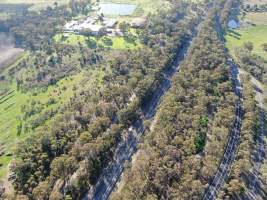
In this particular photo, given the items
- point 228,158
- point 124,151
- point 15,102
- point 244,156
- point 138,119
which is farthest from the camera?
point 15,102

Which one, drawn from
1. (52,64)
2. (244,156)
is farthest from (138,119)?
(52,64)

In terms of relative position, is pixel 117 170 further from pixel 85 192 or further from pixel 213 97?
pixel 213 97

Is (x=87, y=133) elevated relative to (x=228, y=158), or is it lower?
elevated

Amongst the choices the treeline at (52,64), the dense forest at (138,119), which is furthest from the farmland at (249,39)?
the treeline at (52,64)

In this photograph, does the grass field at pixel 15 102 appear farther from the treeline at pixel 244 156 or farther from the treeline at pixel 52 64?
the treeline at pixel 244 156

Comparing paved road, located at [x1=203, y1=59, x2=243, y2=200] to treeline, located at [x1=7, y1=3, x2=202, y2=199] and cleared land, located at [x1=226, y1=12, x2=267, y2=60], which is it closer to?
treeline, located at [x1=7, y1=3, x2=202, y2=199]

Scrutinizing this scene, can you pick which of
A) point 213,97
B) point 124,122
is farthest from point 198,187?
point 213,97

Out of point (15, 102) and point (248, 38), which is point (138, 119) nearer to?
point (15, 102)
